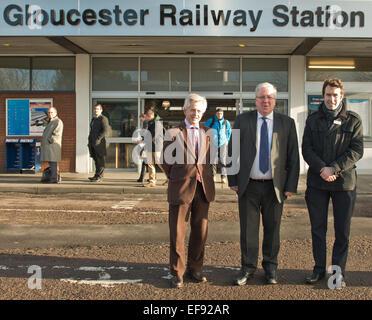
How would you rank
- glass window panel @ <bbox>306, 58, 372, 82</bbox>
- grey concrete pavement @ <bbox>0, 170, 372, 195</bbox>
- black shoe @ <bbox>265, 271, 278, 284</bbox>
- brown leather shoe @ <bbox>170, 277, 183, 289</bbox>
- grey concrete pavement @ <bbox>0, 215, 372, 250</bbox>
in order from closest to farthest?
brown leather shoe @ <bbox>170, 277, 183, 289</bbox> → black shoe @ <bbox>265, 271, 278, 284</bbox> → grey concrete pavement @ <bbox>0, 215, 372, 250</bbox> → grey concrete pavement @ <bbox>0, 170, 372, 195</bbox> → glass window panel @ <bbox>306, 58, 372, 82</bbox>

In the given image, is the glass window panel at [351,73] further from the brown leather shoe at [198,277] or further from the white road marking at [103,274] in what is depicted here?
the brown leather shoe at [198,277]

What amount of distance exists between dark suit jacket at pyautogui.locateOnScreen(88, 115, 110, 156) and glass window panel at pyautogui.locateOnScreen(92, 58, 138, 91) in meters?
3.18

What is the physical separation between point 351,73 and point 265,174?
11471mm

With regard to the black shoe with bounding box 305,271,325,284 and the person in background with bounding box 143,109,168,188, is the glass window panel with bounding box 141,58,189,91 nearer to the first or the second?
the person in background with bounding box 143,109,168,188

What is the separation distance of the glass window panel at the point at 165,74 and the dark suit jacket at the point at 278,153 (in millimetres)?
10141

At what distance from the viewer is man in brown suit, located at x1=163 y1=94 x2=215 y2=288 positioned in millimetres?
4375

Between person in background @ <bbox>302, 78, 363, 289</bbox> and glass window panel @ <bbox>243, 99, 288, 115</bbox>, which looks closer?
person in background @ <bbox>302, 78, 363, 289</bbox>

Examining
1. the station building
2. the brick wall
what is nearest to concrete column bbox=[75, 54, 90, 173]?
the station building

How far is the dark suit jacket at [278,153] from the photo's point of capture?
174 inches

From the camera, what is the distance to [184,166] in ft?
14.5

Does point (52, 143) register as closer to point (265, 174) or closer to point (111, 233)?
point (111, 233)

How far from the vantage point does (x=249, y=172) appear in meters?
4.41

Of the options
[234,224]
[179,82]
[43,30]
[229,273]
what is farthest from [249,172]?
[179,82]

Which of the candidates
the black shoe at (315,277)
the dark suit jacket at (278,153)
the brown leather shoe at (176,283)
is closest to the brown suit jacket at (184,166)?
the dark suit jacket at (278,153)
